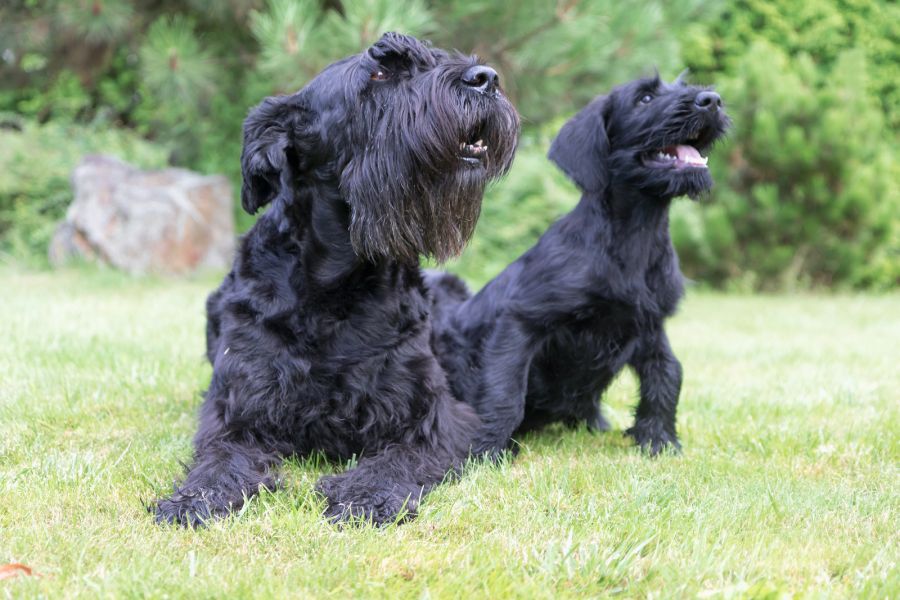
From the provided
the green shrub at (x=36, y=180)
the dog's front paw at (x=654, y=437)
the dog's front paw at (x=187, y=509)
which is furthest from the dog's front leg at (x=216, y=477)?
the green shrub at (x=36, y=180)

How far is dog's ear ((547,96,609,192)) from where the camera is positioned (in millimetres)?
3402

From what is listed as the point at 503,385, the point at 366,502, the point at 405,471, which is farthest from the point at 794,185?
the point at 366,502

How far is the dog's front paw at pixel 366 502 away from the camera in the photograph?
2.36m

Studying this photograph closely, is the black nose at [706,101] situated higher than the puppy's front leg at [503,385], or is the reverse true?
the black nose at [706,101]

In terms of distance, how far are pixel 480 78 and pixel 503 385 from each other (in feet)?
3.90

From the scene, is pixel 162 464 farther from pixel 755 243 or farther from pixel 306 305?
pixel 755 243

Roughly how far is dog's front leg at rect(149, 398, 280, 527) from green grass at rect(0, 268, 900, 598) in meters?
0.07

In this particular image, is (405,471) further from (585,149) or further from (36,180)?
(36,180)

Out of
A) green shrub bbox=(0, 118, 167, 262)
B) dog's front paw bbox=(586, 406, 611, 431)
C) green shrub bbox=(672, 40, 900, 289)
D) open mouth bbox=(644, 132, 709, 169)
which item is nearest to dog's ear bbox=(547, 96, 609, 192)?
open mouth bbox=(644, 132, 709, 169)

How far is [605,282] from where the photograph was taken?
10.5 ft

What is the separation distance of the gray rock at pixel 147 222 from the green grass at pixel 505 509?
14.5 feet

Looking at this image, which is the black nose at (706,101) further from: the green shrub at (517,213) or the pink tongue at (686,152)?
the green shrub at (517,213)

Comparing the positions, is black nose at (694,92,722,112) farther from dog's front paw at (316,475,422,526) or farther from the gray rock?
the gray rock

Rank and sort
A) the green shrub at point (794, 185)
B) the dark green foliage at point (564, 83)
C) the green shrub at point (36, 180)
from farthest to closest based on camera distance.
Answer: the green shrub at point (36, 180)
the green shrub at point (794, 185)
the dark green foliage at point (564, 83)
